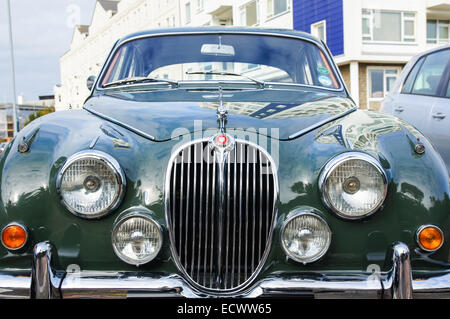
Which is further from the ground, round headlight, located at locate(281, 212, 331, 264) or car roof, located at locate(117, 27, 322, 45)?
car roof, located at locate(117, 27, 322, 45)

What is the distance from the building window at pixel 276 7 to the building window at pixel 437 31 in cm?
664

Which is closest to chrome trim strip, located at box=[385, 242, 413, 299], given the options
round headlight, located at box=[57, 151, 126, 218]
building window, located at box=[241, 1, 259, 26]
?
round headlight, located at box=[57, 151, 126, 218]

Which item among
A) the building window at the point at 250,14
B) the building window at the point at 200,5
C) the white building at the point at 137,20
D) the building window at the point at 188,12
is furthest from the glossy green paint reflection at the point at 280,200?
the building window at the point at 188,12

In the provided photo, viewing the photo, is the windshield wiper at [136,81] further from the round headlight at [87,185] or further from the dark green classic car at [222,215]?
the round headlight at [87,185]

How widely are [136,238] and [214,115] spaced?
683mm

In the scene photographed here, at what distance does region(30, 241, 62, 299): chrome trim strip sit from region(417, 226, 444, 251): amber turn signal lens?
1.47 metres

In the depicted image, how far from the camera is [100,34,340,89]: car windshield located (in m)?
3.71

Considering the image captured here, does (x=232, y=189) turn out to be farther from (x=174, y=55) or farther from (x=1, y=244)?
(x=174, y=55)

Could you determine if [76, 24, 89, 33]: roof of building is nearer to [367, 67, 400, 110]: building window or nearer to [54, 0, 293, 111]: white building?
[54, 0, 293, 111]: white building

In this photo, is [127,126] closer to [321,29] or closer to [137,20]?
[321,29]

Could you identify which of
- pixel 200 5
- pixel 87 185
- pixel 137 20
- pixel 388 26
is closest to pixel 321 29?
pixel 388 26

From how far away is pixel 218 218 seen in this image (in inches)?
85.9

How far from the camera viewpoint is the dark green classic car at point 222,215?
211 cm
